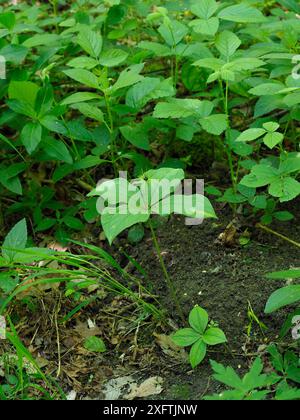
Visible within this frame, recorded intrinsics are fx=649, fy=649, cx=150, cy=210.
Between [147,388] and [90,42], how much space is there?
4.31 feet

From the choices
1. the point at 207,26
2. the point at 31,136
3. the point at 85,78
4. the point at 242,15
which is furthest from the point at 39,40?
the point at 242,15

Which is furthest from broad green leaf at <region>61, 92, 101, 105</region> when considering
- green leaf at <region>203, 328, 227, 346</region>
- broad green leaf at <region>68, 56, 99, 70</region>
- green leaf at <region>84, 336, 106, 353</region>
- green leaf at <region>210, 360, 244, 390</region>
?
green leaf at <region>210, 360, 244, 390</region>

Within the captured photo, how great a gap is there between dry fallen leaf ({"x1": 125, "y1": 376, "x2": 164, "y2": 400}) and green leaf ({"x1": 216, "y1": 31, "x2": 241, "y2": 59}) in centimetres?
120

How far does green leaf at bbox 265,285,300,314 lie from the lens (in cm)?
182

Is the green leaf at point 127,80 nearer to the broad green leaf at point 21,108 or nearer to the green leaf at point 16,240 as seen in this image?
the broad green leaf at point 21,108

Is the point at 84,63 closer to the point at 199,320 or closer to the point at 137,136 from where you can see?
the point at 137,136

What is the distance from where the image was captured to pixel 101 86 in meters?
2.35

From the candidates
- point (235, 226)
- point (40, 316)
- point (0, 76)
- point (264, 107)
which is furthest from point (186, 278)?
point (0, 76)

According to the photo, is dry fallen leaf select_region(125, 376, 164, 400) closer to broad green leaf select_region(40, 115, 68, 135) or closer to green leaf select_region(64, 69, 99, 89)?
broad green leaf select_region(40, 115, 68, 135)

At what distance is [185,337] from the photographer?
1.95 meters

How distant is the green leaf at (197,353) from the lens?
191 cm

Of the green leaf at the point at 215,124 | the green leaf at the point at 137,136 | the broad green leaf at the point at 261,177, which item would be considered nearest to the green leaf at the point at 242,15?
the green leaf at the point at 215,124
